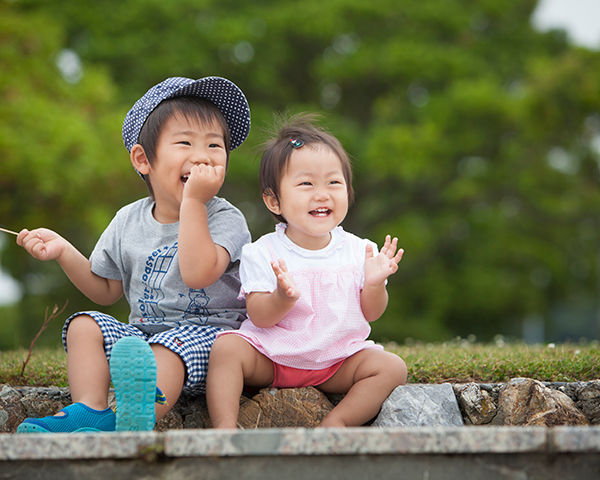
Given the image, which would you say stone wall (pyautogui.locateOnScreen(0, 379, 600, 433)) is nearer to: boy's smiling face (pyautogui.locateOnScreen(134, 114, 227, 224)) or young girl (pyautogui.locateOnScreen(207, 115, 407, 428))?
young girl (pyautogui.locateOnScreen(207, 115, 407, 428))

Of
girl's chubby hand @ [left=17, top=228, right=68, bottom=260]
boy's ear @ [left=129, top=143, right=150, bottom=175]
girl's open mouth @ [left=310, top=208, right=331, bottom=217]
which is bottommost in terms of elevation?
girl's chubby hand @ [left=17, top=228, right=68, bottom=260]

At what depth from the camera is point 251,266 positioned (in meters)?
2.45

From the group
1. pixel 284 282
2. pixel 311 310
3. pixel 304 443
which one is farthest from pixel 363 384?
pixel 304 443

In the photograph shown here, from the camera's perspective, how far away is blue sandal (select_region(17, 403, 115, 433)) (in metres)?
1.93

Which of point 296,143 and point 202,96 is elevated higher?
point 202,96

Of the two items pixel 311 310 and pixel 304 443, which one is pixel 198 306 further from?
pixel 304 443

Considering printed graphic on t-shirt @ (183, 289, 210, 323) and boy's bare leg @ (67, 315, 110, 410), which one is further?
printed graphic on t-shirt @ (183, 289, 210, 323)

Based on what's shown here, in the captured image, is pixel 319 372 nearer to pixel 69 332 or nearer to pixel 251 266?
pixel 251 266

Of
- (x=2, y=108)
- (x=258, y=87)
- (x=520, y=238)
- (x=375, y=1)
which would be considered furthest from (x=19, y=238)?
(x=520, y=238)

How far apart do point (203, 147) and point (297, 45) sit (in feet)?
32.5

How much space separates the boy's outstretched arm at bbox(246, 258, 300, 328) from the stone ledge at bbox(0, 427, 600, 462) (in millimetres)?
702

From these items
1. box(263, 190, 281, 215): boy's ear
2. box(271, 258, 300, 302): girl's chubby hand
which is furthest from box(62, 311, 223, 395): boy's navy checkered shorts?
box(263, 190, 281, 215): boy's ear

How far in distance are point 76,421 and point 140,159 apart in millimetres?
1159

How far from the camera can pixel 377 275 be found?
2.33 m
